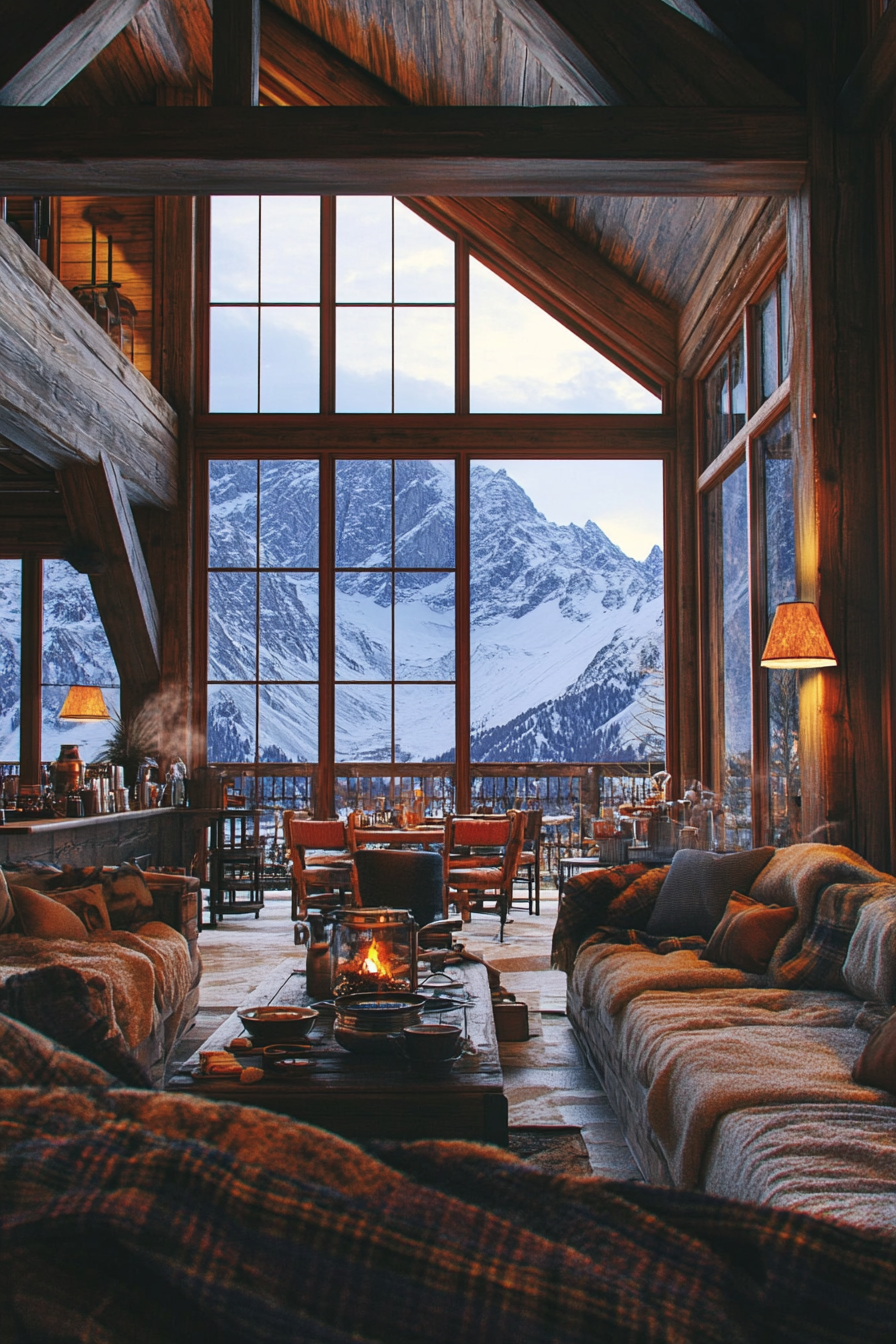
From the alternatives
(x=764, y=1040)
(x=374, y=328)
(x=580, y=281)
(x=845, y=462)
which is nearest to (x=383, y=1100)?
(x=764, y=1040)

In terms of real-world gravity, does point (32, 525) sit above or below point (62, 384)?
below

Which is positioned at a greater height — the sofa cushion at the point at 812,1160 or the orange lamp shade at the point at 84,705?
the orange lamp shade at the point at 84,705

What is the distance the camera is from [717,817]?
25.5 feet

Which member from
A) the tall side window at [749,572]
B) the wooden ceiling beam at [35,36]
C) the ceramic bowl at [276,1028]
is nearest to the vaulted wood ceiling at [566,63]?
A: the tall side window at [749,572]

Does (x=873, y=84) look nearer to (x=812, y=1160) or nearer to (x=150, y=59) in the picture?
(x=812, y=1160)

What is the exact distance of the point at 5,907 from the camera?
377cm

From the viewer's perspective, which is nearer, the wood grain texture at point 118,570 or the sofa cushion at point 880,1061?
the sofa cushion at point 880,1061

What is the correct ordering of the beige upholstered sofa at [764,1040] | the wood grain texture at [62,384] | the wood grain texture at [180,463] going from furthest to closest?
1. the wood grain texture at [180,463]
2. the wood grain texture at [62,384]
3. the beige upholstered sofa at [764,1040]

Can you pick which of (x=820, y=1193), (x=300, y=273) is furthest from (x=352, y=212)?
(x=820, y=1193)

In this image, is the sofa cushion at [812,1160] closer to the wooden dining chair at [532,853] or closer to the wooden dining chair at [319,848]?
the wooden dining chair at [319,848]

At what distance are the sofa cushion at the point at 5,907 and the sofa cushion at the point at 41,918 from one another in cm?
5

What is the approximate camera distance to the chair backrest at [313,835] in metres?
6.86

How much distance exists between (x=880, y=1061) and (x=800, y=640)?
2.35 metres

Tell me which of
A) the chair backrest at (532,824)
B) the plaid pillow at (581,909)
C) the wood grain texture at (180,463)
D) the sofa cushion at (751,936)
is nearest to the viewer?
the sofa cushion at (751,936)
